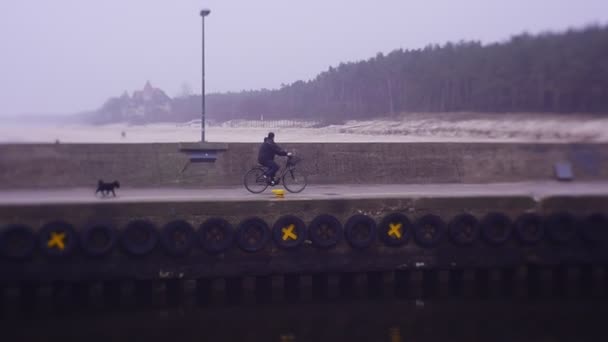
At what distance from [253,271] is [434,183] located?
21.4 ft

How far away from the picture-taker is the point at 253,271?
11547mm

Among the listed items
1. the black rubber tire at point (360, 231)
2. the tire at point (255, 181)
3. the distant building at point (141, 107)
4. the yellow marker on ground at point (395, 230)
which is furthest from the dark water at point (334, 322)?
the distant building at point (141, 107)

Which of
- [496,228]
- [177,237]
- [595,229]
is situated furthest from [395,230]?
[177,237]

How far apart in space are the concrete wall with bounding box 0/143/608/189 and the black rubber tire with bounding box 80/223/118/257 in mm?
3410

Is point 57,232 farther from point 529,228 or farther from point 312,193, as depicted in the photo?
point 529,228

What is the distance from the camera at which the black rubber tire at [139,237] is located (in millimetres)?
11078

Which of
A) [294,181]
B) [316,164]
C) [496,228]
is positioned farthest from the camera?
[316,164]

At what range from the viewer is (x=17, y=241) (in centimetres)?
1077

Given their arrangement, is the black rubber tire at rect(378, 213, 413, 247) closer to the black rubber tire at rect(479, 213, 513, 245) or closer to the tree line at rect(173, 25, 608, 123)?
the black rubber tire at rect(479, 213, 513, 245)

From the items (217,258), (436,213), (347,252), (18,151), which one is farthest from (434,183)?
(18,151)

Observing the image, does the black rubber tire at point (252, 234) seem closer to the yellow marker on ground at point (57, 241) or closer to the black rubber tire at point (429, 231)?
the black rubber tire at point (429, 231)

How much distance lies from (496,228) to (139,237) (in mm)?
7412

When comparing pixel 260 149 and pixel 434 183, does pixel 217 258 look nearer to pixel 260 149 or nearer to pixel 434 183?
pixel 260 149

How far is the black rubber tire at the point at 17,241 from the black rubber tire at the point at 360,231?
609 cm
